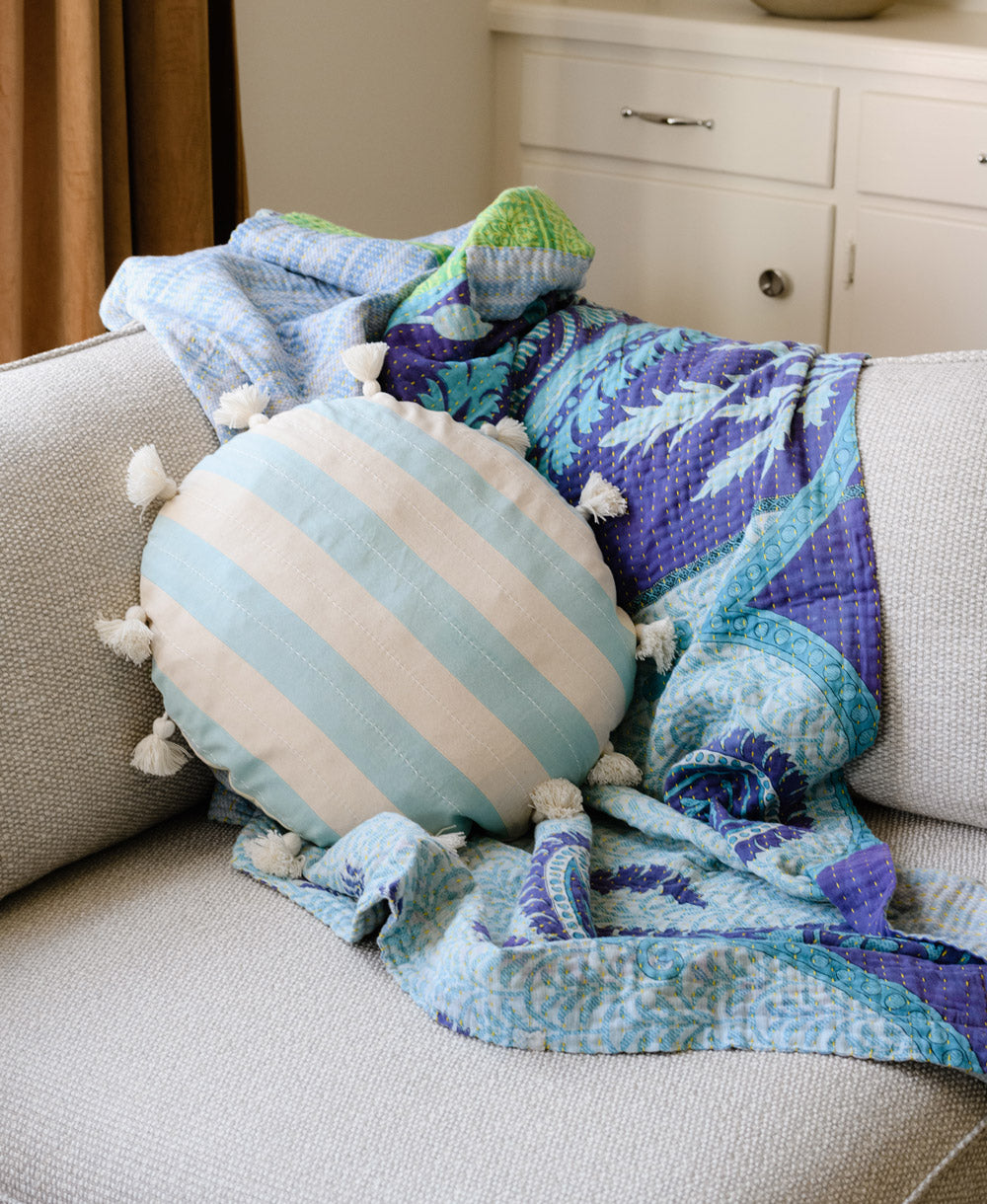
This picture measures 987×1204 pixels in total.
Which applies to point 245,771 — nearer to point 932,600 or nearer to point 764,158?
point 932,600

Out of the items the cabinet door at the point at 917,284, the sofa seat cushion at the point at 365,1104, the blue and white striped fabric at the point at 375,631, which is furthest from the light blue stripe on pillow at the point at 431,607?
the cabinet door at the point at 917,284

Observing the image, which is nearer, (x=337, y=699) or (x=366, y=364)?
(x=337, y=699)

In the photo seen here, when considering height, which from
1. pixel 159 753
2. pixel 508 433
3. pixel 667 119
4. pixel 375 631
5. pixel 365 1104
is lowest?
pixel 365 1104

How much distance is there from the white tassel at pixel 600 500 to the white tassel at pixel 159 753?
392 millimetres

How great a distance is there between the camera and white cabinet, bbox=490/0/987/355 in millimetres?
2199

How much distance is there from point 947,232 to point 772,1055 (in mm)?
1680

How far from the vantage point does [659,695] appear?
1211 mm

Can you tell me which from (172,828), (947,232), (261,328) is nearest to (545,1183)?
(172,828)

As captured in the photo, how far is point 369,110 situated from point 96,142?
0.84 m

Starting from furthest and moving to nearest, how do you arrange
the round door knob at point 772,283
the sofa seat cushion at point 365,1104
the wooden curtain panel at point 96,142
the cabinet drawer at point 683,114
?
the round door knob at point 772,283, the cabinet drawer at point 683,114, the wooden curtain panel at point 96,142, the sofa seat cushion at point 365,1104

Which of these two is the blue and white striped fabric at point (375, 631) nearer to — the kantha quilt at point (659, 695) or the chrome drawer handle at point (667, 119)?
the kantha quilt at point (659, 695)

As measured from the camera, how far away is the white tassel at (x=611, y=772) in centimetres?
117

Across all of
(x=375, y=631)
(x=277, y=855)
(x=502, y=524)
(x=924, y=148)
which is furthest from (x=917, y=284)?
(x=277, y=855)

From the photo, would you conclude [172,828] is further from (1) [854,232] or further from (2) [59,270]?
(1) [854,232]
